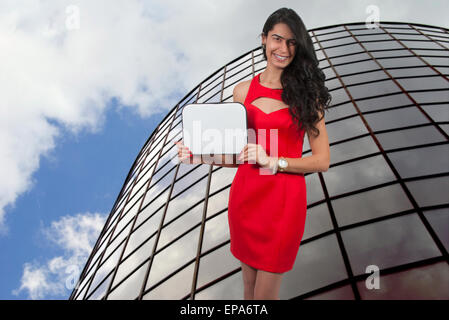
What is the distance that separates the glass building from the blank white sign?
182 inches

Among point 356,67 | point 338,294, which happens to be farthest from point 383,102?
point 338,294

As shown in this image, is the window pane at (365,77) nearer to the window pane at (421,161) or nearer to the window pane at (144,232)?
the window pane at (421,161)

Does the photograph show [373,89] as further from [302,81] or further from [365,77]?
[302,81]

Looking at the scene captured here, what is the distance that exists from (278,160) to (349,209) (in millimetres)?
6247

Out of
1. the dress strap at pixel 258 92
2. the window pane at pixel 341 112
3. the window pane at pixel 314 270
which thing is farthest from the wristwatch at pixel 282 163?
the window pane at pixel 341 112

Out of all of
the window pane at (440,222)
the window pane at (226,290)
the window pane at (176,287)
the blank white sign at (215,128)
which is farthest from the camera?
the window pane at (176,287)

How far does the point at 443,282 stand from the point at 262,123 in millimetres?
5022

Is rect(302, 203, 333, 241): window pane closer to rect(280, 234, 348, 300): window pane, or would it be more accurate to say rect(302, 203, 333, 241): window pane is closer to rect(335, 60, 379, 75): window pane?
rect(280, 234, 348, 300): window pane

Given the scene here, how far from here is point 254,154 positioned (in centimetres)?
204

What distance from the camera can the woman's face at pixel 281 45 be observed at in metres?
2.22
